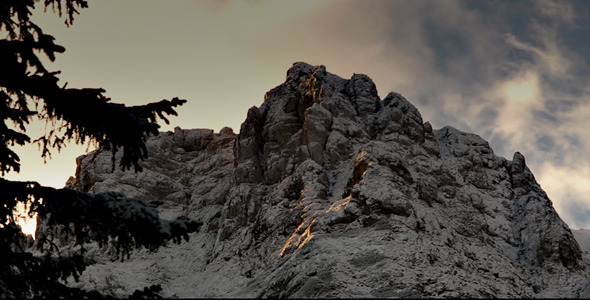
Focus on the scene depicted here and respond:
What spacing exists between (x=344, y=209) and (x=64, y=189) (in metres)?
17.0

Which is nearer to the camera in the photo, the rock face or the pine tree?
the pine tree

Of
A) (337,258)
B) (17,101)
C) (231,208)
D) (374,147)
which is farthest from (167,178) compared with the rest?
(17,101)

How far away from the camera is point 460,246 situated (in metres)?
23.5

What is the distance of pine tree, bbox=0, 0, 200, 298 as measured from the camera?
734cm

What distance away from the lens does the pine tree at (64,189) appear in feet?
24.1

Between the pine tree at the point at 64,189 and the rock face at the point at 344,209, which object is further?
the rock face at the point at 344,209

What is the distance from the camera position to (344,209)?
76.7 ft

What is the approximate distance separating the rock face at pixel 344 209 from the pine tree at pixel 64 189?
4.85m

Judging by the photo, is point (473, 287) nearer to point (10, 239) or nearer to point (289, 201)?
point (10, 239)

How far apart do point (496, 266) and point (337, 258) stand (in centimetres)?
984

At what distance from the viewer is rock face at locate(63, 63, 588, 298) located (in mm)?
18406

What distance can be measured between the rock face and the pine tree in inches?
191

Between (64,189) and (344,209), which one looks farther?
(344,209)

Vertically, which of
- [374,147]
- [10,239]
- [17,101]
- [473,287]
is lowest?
[473,287]
